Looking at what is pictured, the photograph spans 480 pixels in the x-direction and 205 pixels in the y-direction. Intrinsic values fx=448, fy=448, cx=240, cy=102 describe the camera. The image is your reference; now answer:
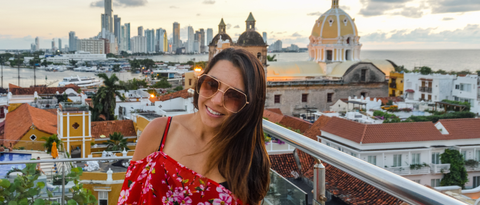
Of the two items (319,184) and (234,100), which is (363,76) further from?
(234,100)

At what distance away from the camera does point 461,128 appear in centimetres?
1609

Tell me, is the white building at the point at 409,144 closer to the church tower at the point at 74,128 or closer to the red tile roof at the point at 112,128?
the red tile roof at the point at 112,128

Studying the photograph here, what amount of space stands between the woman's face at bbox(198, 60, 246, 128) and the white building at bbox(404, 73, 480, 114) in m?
27.4

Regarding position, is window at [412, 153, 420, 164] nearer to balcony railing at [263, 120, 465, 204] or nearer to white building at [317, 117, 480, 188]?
white building at [317, 117, 480, 188]

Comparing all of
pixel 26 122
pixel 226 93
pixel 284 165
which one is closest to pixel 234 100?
pixel 226 93

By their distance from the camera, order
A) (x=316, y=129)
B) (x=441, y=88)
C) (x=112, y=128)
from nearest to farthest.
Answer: (x=316, y=129)
(x=112, y=128)
(x=441, y=88)

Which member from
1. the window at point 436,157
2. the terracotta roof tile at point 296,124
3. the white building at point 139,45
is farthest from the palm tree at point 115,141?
the white building at point 139,45

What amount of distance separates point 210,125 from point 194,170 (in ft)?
0.49

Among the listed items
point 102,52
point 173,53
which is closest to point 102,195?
point 102,52

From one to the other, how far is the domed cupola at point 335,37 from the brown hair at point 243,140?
102 ft

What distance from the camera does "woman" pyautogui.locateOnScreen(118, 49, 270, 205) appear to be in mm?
1298

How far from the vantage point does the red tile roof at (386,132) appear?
14.3 meters

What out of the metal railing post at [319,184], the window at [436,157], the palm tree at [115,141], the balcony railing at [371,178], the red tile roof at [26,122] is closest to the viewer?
the balcony railing at [371,178]

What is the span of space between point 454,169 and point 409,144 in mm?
1505
